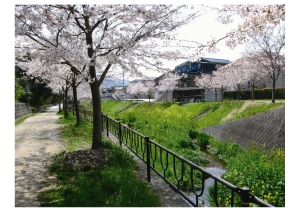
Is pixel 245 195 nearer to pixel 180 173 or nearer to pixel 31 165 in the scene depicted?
pixel 180 173

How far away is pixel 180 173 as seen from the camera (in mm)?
5930

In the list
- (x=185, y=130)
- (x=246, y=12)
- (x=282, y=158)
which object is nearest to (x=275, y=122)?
(x=282, y=158)

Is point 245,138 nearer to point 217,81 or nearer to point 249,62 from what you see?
point 249,62

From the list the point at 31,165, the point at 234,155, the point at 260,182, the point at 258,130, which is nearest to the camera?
the point at 260,182

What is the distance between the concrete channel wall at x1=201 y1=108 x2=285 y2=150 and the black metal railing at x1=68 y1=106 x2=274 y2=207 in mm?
2848

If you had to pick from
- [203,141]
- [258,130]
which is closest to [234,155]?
[258,130]

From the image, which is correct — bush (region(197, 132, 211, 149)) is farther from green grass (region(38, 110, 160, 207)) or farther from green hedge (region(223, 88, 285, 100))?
green hedge (region(223, 88, 285, 100))

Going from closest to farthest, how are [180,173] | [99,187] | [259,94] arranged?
[99,187], [180,173], [259,94]

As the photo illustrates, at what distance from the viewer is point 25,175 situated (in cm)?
477

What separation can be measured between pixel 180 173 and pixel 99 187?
8.50 ft

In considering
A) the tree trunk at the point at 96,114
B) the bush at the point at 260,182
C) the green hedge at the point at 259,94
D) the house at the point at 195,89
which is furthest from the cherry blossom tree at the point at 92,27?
the house at the point at 195,89

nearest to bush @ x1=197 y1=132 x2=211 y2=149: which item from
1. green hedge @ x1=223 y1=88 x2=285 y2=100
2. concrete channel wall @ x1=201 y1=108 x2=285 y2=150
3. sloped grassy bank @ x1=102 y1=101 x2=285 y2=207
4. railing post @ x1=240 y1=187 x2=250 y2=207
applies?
sloped grassy bank @ x1=102 y1=101 x2=285 y2=207

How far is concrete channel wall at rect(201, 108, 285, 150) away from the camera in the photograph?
7457 mm

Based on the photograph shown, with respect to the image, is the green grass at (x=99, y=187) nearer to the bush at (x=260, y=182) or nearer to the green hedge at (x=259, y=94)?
the bush at (x=260, y=182)
